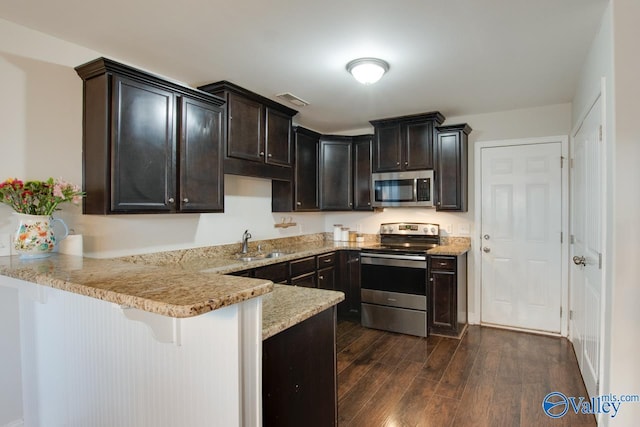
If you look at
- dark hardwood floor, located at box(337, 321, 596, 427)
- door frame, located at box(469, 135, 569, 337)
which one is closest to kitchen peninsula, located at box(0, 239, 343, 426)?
dark hardwood floor, located at box(337, 321, 596, 427)

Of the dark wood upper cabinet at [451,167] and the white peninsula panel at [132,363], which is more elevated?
the dark wood upper cabinet at [451,167]

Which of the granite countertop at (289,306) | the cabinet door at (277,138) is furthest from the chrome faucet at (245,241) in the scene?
the granite countertop at (289,306)

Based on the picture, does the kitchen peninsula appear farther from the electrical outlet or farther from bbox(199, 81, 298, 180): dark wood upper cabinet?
bbox(199, 81, 298, 180): dark wood upper cabinet

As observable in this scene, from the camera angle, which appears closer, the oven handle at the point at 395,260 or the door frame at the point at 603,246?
the door frame at the point at 603,246

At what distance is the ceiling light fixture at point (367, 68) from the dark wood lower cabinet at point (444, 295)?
1.96 metres

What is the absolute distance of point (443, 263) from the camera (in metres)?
3.58

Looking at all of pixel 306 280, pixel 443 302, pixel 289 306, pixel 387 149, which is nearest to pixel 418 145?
pixel 387 149

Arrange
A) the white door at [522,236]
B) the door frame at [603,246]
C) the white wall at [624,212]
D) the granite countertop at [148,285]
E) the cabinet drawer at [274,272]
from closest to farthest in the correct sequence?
the granite countertop at [148,285] < the white wall at [624,212] < the door frame at [603,246] < the cabinet drawer at [274,272] < the white door at [522,236]

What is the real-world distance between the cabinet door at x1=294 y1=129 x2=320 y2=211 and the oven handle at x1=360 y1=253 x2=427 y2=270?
2.98ft

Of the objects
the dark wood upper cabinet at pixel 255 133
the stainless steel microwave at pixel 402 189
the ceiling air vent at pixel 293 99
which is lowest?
the stainless steel microwave at pixel 402 189

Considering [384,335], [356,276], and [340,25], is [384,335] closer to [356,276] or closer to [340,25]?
[356,276]

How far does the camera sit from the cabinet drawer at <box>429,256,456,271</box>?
3553mm

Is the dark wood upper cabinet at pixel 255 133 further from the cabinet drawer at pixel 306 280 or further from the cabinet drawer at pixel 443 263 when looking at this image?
the cabinet drawer at pixel 443 263

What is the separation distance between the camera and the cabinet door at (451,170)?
3852 mm
